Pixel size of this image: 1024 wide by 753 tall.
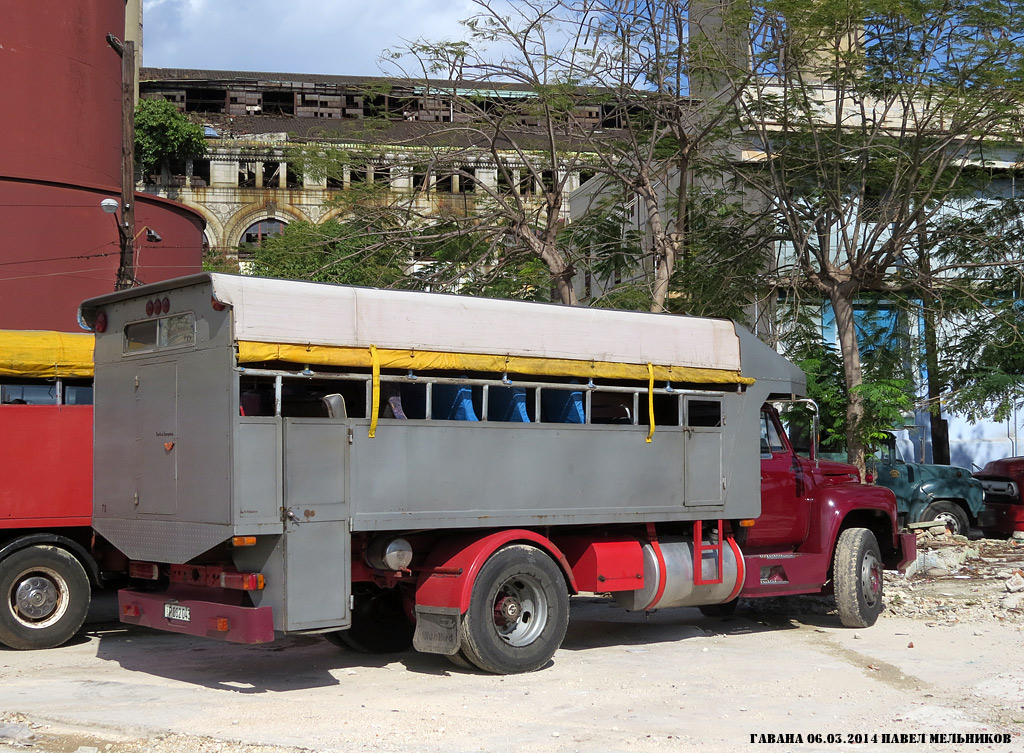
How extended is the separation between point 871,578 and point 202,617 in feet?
23.5

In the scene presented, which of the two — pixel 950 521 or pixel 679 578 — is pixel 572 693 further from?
pixel 950 521

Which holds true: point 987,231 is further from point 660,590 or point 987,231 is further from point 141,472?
point 141,472

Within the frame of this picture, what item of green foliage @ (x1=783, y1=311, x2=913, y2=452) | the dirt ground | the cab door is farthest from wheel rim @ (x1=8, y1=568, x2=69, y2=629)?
green foliage @ (x1=783, y1=311, x2=913, y2=452)

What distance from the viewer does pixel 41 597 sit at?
10484 mm

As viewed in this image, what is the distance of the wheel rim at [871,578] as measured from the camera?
38.9 feet

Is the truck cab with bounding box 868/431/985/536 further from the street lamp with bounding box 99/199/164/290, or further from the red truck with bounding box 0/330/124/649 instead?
the red truck with bounding box 0/330/124/649

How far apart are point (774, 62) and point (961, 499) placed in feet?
28.7

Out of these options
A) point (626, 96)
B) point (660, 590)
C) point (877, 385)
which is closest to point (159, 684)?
point (660, 590)

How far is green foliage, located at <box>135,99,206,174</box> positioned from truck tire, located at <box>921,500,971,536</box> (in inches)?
1987

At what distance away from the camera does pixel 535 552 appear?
935 centimetres

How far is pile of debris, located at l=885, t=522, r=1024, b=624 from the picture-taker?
12.6m

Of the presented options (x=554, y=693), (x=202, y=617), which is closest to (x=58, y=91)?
(x=202, y=617)

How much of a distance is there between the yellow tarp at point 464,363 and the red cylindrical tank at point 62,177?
1991 centimetres

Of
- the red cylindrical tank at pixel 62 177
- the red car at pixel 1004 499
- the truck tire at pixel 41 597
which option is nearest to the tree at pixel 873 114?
the red car at pixel 1004 499
